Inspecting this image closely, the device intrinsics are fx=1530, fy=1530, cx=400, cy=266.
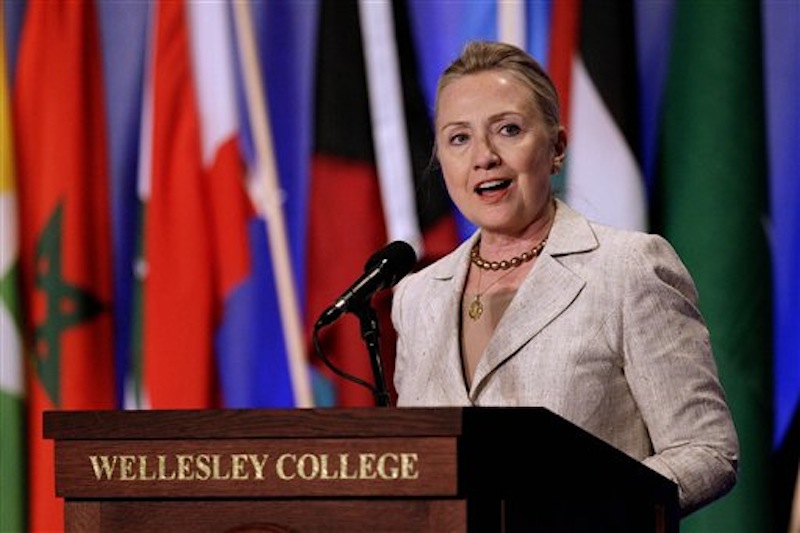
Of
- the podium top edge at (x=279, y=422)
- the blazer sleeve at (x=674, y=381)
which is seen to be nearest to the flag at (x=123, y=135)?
the blazer sleeve at (x=674, y=381)

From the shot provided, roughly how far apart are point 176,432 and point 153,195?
218cm

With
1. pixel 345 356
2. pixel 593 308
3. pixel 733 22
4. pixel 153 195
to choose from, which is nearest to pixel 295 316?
pixel 345 356

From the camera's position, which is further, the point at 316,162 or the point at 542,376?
the point at 316,162

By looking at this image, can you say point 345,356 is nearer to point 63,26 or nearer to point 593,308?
point 63,26

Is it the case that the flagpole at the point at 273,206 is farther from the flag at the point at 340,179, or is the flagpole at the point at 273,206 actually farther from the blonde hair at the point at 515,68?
the blonde hair at the point at 515,68

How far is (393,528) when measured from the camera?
4.67ft

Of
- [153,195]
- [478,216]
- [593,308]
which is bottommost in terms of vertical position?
[593,308]

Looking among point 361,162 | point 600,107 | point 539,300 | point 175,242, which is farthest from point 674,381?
point 175,242

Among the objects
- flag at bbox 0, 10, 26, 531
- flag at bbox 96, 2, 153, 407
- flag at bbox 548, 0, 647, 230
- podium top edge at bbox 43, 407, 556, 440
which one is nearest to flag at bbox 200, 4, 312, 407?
flag at bbox 96, 2, 153, 407

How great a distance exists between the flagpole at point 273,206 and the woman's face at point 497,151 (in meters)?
1.22

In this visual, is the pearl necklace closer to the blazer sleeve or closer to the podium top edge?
the blazer sleeve

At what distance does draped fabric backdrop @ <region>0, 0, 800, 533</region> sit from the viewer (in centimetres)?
323

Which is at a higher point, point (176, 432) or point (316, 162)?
point (316, 162)

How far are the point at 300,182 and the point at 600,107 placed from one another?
718mm
